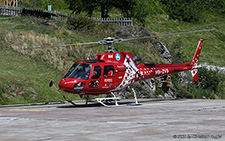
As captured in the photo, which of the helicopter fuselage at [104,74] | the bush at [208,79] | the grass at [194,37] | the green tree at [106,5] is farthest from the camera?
the grass at [194,37]

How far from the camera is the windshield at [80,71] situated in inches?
715

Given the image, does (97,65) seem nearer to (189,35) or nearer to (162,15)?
(189,35)

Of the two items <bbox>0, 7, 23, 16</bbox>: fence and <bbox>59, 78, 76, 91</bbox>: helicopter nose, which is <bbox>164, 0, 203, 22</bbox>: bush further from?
<bbox>59, 78, 76, 91</bbox>: helicopter nose

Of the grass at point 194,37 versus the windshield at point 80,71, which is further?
the grass at point 194,37

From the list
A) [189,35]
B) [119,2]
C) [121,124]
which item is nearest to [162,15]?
[189,35]

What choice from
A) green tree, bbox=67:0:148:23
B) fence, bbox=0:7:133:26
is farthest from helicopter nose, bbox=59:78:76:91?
green tree, bbox=67:0:148:23

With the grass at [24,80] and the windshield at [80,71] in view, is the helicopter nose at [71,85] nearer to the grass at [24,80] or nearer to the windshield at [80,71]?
the windshield at [80,71]

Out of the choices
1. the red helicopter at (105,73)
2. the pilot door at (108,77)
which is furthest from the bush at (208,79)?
the pilot door at (108,77)

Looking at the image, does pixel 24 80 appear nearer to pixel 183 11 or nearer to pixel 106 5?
pixel 106 5

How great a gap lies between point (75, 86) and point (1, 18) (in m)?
25.3

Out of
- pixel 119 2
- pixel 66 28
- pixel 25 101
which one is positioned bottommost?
pixel 25 101

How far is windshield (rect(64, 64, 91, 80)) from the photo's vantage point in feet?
59.6

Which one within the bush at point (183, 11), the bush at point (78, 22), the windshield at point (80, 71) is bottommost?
the windshield at point (80, 71)

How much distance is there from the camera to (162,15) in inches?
2852
